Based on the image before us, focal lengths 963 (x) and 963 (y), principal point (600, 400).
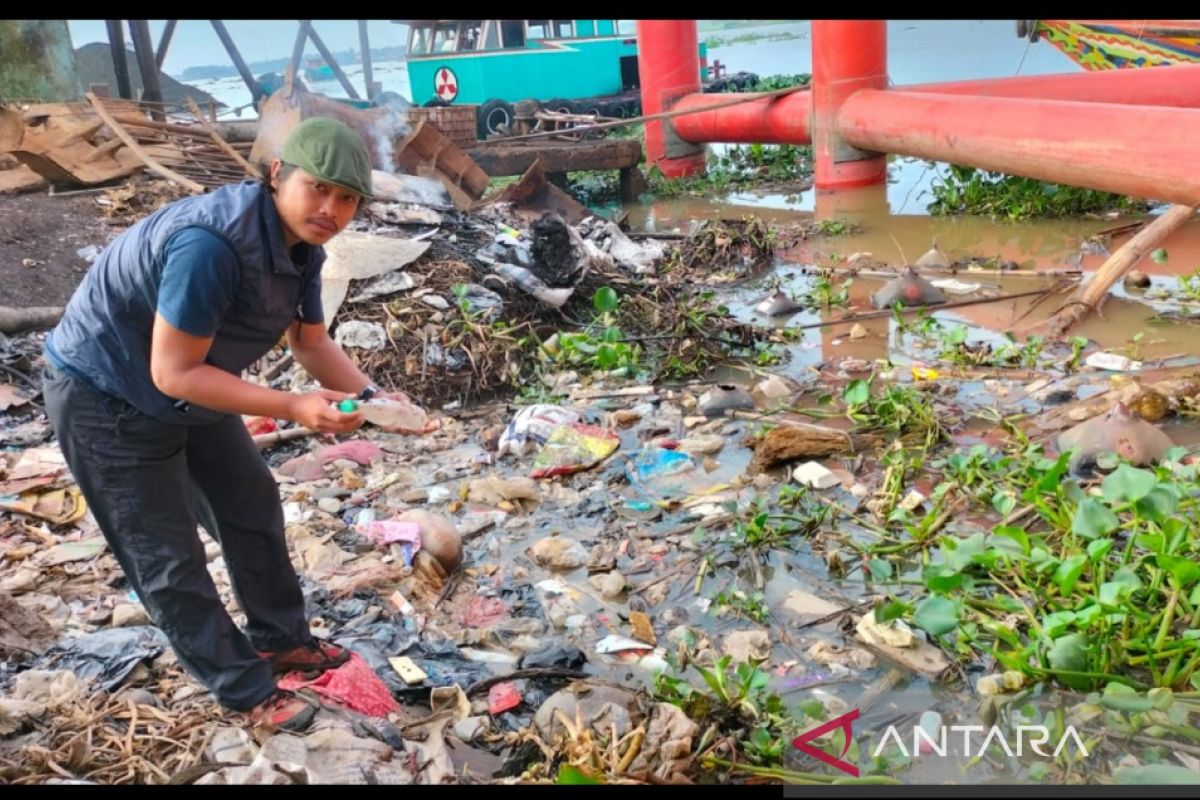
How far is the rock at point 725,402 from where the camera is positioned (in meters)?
4.15

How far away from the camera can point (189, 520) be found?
2.07m

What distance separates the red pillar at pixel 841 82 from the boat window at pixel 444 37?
5.71 m

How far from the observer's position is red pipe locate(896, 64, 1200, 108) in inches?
285

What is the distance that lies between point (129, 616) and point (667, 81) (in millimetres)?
9326

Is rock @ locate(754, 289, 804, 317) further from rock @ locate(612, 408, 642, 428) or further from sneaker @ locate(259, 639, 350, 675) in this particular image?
sneaker @ locate(259, 639, 350, 675)

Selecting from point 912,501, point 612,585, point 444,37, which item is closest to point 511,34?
point 444,37

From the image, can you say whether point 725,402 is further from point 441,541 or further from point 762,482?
point 441,541

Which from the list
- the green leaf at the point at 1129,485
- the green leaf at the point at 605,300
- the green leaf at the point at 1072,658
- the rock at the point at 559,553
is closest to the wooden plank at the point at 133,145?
the green leaf at the point at 605,300

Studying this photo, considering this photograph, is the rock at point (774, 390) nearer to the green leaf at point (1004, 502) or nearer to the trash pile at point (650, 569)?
the trash pile at point (650, 569)

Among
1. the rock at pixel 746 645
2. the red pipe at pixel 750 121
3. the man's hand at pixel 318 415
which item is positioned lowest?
the rock at pixel 746 645

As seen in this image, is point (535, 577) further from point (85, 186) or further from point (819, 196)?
point (819, 196)

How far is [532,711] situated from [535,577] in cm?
77

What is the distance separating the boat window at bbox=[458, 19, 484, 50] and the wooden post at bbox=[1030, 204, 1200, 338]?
9765mm

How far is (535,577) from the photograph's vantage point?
3.06 metres
